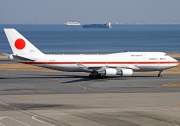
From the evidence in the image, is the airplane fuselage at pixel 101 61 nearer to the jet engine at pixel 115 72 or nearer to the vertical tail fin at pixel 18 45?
the vertical tail fin at pixel 18 45

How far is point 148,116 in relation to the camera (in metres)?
41.2

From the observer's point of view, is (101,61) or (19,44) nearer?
(19,44)

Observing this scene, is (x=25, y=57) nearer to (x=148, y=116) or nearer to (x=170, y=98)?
(x=170, y=98)

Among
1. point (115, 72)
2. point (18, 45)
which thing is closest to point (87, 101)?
point (115, 72)

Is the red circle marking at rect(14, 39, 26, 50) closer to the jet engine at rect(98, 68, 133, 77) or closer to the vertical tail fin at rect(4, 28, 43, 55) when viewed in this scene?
the vertical tail fin at rect(4, 28, 43, 55)

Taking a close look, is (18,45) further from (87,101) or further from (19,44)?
(87,101)

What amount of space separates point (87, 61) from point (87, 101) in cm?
2381

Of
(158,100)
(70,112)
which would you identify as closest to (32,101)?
(70,112)

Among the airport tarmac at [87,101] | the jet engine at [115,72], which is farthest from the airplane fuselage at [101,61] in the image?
the airport tarmac at [87,101]

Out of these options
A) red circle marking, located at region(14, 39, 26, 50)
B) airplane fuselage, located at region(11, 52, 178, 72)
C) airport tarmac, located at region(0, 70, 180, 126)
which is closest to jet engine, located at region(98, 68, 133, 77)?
airport tarmac, located at region(0, 70, 180, 126)

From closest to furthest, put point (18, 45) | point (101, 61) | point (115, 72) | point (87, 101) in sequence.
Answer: point (87, 101)
point (115, 72)
point (18, 45)
point (101, 61)

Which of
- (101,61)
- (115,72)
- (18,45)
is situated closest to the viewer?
(115,72)

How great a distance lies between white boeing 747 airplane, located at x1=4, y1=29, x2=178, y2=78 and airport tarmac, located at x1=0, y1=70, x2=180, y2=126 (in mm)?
1346

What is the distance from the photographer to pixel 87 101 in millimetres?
49844
